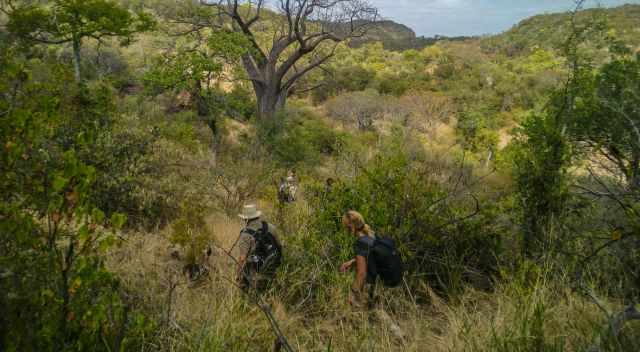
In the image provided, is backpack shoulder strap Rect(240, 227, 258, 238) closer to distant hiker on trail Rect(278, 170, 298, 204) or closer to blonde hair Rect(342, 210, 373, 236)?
blonde hair Rect(342, 210, 373, 236)

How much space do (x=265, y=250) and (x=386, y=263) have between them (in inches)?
45.5

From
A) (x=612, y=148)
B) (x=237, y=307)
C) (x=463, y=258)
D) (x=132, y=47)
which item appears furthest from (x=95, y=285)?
(x=132, y=47)

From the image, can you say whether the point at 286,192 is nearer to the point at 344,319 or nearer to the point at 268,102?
the point at 344,319

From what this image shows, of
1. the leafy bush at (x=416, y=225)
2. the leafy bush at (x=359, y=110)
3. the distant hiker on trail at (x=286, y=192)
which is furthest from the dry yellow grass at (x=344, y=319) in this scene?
the leafy bush at (x=359, y=110)

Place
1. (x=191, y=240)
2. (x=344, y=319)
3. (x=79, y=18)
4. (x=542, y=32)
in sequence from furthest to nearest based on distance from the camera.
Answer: (x=542, y=32), (x=79, y=18), (x=191, y=240), (x=344, y=319)

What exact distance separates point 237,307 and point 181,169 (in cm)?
524

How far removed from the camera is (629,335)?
1992 millimetres

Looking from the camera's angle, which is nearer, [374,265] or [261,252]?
[374,265]

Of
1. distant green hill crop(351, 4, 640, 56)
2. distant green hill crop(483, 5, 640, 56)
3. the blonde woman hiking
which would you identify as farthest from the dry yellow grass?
distant green hill crop(483, 5, 640, 56)

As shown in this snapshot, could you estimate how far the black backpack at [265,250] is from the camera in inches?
146

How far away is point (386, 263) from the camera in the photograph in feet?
11.3

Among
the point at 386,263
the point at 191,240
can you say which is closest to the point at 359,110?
the point at 191,240

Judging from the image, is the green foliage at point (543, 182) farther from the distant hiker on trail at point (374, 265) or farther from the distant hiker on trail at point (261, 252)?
the distant hiker on trail at point (261, 252)

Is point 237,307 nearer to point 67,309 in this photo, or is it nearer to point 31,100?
point 67,309
